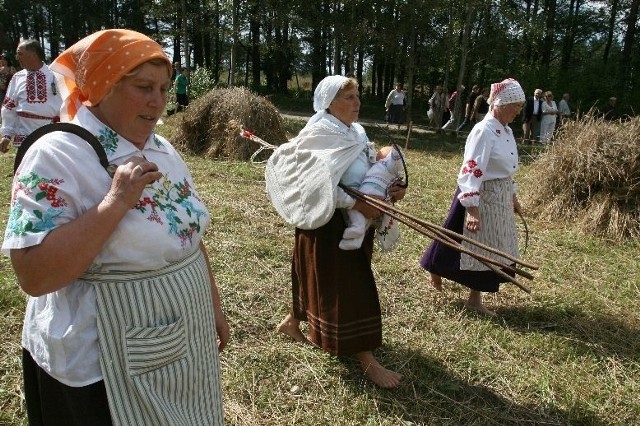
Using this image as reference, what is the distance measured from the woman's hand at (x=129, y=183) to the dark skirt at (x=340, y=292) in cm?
159

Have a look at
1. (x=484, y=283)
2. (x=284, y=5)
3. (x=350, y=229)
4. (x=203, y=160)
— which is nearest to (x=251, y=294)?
(x=350, y=229)

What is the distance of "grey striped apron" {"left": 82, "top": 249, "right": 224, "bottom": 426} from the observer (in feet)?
4.67

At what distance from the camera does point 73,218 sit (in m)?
1.32

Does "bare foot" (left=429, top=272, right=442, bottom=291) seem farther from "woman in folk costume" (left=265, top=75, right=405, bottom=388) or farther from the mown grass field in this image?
"woman in folk costume" (left=265, top=75, right=405, bottom=388)

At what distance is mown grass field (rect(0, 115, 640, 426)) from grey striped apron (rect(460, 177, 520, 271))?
532 millimetres

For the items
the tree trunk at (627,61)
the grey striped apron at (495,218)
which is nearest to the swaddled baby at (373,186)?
the grey striped apron at (495,218)

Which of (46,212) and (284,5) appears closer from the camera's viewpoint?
(46,212)

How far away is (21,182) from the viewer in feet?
4.28

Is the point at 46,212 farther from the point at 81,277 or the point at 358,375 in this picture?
the point at 358,375

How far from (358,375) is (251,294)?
117cm

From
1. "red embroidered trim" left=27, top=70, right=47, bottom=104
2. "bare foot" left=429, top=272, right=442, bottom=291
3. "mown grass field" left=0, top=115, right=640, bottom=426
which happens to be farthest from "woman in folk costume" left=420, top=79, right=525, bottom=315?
"red embroidered trim" left=27, top=70, right=47, bottom=104

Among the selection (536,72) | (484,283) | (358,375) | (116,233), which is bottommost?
(358,375)

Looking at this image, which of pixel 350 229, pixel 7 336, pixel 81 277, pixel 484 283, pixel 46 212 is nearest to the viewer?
pixel 46 212

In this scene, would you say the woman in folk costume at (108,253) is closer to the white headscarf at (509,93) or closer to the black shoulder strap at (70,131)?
the black shoulder strap at (70,131)
